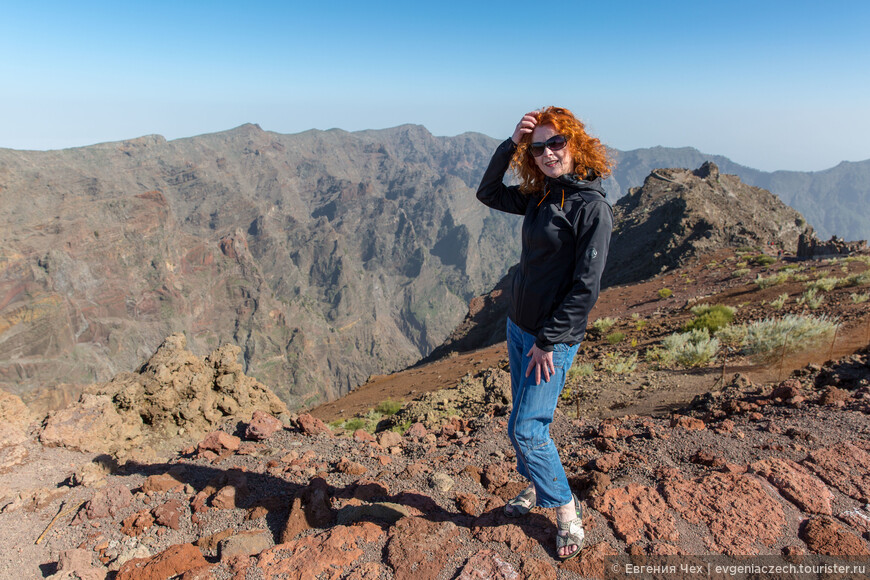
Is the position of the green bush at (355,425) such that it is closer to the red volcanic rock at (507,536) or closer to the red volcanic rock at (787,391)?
the red volcanic rock at (507,536)

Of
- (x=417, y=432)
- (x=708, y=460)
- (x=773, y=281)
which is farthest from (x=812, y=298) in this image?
(x=417, y=432)

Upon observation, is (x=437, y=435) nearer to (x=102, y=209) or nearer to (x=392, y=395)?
(x=392, y=395)

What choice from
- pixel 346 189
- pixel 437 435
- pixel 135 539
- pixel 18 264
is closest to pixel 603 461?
pixel 437 435

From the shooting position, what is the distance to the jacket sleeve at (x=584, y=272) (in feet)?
6.69

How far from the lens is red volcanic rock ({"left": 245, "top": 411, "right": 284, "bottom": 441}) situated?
15.4 ft

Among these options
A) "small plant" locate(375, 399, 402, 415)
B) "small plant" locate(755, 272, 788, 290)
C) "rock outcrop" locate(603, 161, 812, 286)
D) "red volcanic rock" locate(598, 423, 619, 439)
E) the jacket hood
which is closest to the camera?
the jacket hood

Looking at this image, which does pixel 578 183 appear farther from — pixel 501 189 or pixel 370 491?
pixel 370 491

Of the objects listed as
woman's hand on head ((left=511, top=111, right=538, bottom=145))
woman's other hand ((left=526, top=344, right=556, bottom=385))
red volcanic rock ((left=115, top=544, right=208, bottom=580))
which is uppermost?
woman's hand on head ((left=511, top=111, right=538, bottom=145))

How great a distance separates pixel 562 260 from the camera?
7.16 ft

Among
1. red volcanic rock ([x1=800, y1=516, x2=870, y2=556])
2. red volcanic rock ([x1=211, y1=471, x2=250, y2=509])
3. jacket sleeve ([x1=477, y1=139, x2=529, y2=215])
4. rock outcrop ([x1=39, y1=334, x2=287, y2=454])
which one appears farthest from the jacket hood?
rock outcrop ([x1=39, y1=334, x2=287, y2=454])

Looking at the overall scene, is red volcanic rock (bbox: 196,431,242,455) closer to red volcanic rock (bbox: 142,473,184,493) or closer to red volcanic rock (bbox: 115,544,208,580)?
red volcanic rock (bbox: 142,473,184,493)

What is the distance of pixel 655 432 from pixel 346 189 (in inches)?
7521

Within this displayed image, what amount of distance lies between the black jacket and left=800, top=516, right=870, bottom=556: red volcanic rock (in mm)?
1605

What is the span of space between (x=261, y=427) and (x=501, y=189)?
11.9ft
